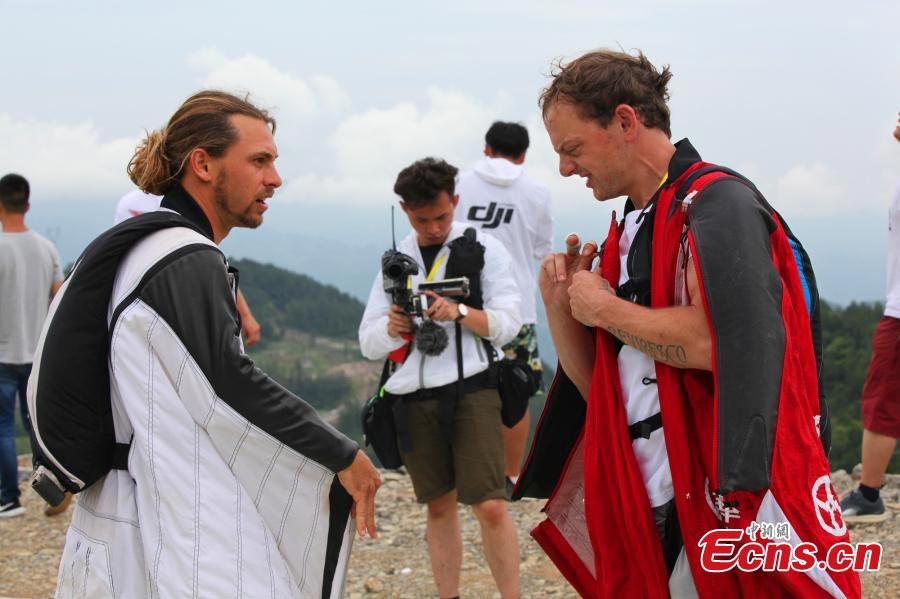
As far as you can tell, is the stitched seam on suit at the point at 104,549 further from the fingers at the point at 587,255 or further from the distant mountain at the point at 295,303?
the distant mountain at the point at 295,303

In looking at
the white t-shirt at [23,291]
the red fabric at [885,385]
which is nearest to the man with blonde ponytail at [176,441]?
the red fabric at [885,385]

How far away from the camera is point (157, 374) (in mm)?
2605

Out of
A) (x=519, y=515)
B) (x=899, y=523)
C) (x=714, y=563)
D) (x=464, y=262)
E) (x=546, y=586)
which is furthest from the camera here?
(x=519, y=515)

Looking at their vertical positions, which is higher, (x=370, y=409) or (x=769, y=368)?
(x=769, y=368)

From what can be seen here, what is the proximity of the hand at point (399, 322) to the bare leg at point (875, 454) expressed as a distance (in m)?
3.07

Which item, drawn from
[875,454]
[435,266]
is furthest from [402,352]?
[875,454]

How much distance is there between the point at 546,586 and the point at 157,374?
11.9ft

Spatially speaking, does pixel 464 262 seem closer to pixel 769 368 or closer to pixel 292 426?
pixel 292 426

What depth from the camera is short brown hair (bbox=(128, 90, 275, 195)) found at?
295cm

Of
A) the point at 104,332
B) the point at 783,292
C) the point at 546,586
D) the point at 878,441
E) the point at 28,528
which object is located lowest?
the point at 28,528

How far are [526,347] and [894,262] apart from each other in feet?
7.55

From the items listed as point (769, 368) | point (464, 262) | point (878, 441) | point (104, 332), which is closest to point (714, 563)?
point (769, 368)

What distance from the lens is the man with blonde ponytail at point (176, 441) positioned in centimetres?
259

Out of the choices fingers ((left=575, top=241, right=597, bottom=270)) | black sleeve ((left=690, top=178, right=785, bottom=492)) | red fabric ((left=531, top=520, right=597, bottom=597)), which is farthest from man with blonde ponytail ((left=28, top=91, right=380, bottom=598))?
black sleeve ((left=690, top=178, right=785, bottom=492))
